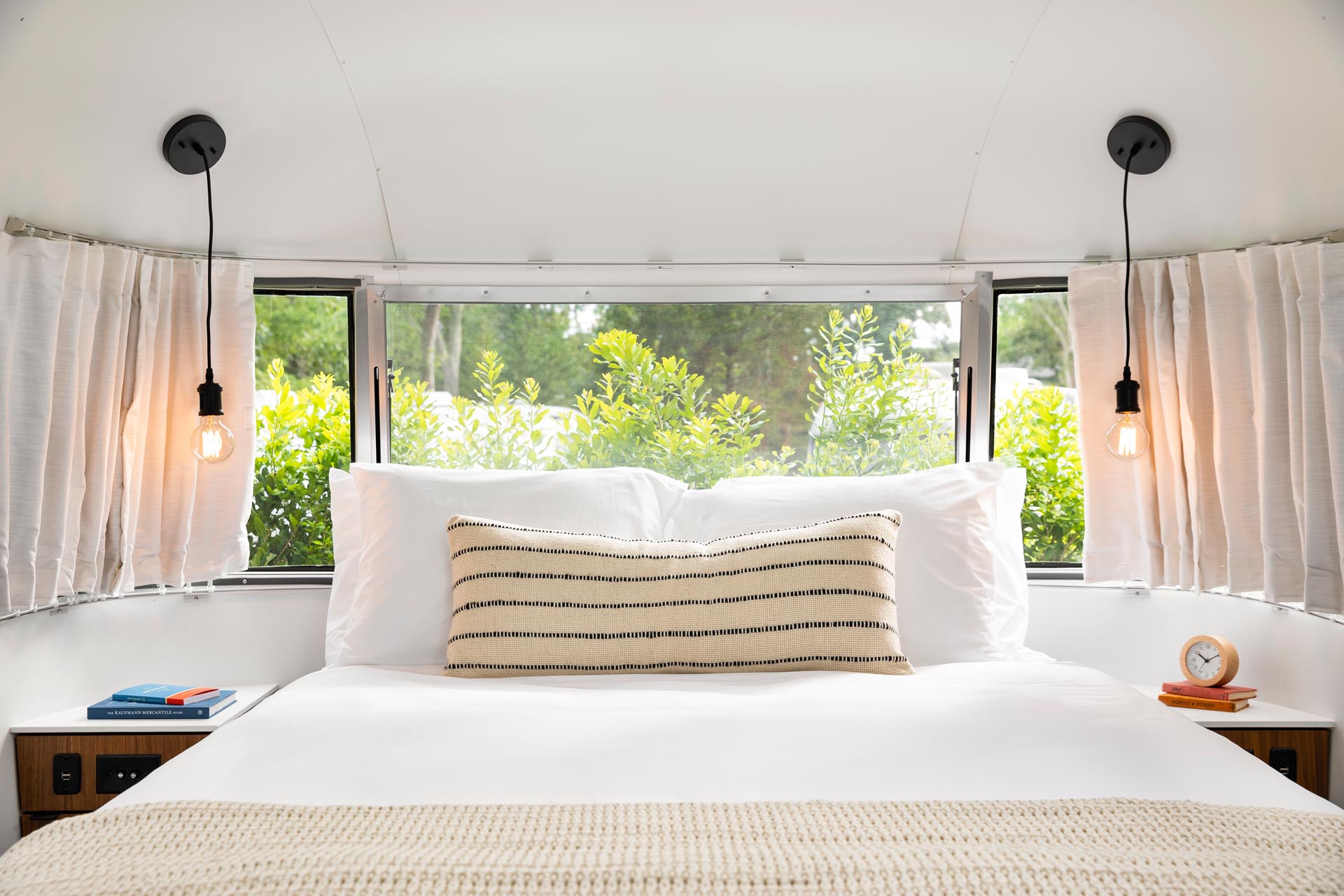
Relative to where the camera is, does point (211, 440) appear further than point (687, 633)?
Yes

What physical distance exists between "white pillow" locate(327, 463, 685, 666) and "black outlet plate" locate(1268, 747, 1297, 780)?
163cm

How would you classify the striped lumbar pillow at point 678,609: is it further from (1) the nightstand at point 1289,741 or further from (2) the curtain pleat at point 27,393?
(2) the curtain pleat at point 27,393

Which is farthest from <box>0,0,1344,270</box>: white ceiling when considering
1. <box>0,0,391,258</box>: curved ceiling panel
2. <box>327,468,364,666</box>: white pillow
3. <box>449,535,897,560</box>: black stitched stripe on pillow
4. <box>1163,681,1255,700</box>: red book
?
<box>1163,681,1255,700</box>: red book

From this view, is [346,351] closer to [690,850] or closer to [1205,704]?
[690,850]

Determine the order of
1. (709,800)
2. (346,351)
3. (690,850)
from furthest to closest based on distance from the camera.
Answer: (346,351), (709,800), (690,850)

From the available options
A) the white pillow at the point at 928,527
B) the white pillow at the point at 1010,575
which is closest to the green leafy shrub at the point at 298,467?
the white pillow at the point at 928,527

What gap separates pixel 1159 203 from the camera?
8.59ft

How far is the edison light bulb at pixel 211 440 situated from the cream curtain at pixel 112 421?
86mm

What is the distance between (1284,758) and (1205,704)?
22 cm

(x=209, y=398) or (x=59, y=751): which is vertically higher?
(x=209, y=398)

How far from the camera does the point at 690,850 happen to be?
3.62ft

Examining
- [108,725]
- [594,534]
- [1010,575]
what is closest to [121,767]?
[108,725]

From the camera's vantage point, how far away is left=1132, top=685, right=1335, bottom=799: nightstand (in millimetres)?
2244

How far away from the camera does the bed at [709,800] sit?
3.43ft
